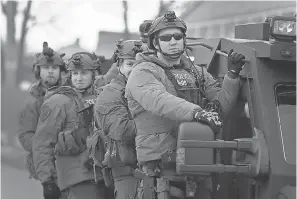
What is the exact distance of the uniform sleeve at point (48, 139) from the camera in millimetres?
7430

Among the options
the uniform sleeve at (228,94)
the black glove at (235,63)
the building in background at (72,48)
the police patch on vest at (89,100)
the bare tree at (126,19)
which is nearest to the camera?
the black glove at (235,63)

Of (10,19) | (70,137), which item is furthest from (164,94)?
(10,19)

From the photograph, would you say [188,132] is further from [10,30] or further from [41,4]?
[41,4]

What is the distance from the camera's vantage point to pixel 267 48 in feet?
15.7

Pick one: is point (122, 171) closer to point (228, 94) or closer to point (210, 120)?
point (228, 94)

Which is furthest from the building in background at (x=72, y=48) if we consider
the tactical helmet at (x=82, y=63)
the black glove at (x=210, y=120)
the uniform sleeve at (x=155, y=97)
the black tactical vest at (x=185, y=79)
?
the black glove at (x=210, y=120)

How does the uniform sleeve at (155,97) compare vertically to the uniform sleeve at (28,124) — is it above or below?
above

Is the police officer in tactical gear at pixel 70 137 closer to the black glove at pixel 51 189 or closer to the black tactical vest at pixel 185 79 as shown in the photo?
the black glove at pixel 51 189

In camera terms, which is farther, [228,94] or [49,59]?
[49,59]

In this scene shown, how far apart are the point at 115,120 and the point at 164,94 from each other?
128 cm

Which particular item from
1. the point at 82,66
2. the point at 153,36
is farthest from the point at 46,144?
the point at 153,36

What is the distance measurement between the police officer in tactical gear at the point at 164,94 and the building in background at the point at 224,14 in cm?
3003

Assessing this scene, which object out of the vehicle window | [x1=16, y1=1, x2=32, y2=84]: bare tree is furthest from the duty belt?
[x1=16, y1=1, x2=32, y2=84]: bare tree

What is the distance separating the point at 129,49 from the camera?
677cm
